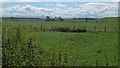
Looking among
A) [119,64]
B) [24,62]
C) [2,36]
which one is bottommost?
[119,64]

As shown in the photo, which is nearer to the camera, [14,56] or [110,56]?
[14,56]

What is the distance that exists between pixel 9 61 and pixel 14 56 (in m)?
0.32

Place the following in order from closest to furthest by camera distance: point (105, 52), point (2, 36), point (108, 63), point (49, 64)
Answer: point (49, 64) → point (2, 36) → point (108, 63) → point (105, 52)

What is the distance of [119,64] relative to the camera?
56.1 ft

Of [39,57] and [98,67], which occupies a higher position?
[39,57]

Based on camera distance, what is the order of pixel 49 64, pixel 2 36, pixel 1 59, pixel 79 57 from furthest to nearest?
pixel 79 57 < pixel 2 36 < pixel 49 64 < pixel 1 59

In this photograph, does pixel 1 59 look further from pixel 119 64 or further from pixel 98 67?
pixel 119 64

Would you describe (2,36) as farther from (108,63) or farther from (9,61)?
(108,63)

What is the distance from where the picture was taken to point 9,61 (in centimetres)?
Answer: 1202

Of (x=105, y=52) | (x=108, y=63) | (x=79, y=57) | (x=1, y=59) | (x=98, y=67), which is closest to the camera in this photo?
(x=1, y=59)

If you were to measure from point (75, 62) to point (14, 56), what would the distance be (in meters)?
5.50

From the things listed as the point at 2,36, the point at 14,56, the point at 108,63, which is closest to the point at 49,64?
the point at 14,56

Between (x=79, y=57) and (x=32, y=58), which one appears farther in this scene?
(x=79, y=57)

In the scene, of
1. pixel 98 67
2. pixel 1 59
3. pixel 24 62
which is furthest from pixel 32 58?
pixel 98 67
